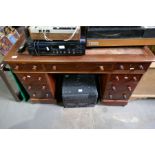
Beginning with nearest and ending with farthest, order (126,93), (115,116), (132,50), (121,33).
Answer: (121,33), (132,50), (126,93), (115,116)

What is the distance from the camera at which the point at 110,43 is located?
103 cm

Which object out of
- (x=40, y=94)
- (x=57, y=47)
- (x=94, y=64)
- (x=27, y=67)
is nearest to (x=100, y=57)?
(x=94, y=64)

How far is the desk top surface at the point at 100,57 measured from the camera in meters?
0.99

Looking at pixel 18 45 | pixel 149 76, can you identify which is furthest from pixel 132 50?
pixel 18 45

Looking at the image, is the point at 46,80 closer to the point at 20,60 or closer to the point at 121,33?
the point at 20,60

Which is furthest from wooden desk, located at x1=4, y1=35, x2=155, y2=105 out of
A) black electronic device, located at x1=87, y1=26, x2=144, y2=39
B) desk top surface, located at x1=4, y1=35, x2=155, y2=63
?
black electronic device, located at x1=87, y1=26, x2=144, y2=39

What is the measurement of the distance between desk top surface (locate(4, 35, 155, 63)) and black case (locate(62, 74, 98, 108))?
1.34 ft

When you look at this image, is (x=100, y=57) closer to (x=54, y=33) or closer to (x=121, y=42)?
(x=121, y=42)

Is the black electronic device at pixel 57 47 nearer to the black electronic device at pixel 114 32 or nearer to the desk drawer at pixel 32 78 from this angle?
the black electronic device at pixel 114 32

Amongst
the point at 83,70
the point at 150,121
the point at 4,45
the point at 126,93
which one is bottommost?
the point at 150,121

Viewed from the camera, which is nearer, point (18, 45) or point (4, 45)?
point (18, 45)

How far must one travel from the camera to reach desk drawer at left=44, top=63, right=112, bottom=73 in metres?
1.04

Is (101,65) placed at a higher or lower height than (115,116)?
higher

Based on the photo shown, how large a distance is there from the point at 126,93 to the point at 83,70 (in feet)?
1.87
